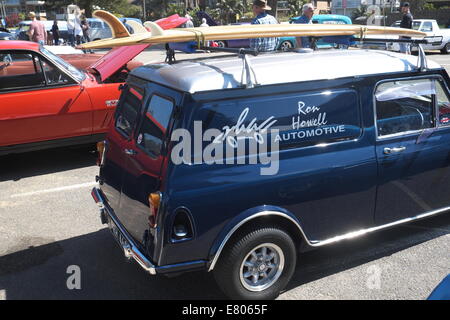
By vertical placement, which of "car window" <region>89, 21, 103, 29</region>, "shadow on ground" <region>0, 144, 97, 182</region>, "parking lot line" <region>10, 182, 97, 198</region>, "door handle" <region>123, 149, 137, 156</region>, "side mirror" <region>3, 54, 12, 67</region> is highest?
"side mirror" <region>3, 54, 12, 67</region>

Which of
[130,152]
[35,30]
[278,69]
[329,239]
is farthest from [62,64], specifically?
[35,30]

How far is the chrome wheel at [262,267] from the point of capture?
3410 millimetres

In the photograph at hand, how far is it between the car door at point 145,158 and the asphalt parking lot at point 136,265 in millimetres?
670

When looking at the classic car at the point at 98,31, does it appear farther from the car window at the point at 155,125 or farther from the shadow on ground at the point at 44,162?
the car window at the point at 155,125

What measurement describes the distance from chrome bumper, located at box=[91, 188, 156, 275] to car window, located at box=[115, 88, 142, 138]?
0.68 meters

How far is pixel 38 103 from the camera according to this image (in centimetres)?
616

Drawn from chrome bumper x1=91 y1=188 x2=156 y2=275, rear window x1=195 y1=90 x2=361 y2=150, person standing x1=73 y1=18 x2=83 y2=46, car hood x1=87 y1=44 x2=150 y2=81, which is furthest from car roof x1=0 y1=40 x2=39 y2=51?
person standing x1=73 y1=18 x2=83 y2=46

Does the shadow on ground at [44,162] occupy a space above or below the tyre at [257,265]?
below

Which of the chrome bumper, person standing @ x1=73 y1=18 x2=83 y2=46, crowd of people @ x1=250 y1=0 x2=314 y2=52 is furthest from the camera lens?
person standing @ x1=73 y1=18 x2=83 y2=46

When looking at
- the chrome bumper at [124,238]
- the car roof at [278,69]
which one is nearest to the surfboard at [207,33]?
the car roof at [278,69]

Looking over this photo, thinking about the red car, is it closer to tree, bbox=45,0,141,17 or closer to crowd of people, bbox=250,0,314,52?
crowd of people, bbox=250,0,314,52

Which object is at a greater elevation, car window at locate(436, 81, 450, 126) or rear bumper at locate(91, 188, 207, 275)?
car window at locate(436, 81, 450, 126)

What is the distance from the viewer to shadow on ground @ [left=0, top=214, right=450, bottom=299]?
12.2ft
